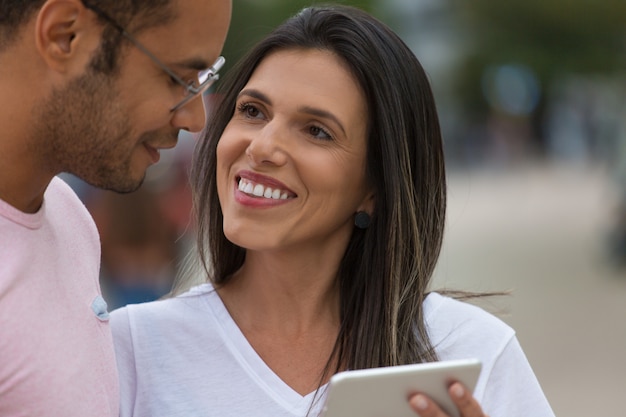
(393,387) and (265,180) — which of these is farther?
(265,180)

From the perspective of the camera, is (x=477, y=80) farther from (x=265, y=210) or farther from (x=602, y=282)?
(x=265, y=210)

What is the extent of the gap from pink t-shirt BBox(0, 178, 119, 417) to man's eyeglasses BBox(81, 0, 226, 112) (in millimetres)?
Answer: 458

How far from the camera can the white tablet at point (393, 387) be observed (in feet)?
8.41

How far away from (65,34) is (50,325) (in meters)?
0.66

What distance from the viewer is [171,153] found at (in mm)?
8305

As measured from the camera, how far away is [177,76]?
274 centimetres

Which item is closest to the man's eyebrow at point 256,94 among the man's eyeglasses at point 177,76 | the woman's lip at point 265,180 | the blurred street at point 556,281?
the woman's lip at point 265,180

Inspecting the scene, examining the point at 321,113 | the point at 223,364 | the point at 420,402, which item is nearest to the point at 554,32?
the point at 321,113

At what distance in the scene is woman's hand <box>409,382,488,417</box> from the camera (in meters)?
2.65

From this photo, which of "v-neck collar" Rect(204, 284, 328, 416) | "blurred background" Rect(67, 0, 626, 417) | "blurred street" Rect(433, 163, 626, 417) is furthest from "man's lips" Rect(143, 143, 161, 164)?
"blurred street" Rect(433, 163, 626, 417)

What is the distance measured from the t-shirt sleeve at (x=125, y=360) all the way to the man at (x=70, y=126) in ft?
1.32

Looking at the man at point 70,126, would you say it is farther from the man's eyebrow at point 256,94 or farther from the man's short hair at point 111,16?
the man's eyebrow at point 256,94

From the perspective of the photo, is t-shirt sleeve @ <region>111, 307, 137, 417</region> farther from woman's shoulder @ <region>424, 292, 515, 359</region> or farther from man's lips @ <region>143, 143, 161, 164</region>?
woman's shoulder @ <region>424, 292, 515, 359</region>

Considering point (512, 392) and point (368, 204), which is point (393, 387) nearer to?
point (512, 392)
